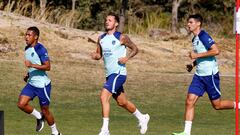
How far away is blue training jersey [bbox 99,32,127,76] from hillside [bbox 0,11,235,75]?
14703mm

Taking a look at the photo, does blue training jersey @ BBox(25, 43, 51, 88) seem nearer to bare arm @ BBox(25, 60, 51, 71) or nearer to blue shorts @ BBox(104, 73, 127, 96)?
bare arm @ BBox(25, 60, 51, 71)

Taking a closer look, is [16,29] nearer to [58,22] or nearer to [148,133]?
[58,22]

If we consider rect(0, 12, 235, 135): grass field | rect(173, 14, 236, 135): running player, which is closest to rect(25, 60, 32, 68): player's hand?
rect(0, 12, 235, 135): grass field

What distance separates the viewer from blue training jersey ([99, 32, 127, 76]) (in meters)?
15.0

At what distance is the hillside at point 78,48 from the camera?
1201 inches

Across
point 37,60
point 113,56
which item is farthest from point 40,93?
point 113,56

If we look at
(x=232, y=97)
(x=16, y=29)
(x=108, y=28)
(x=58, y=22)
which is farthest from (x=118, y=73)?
(x=58, y=22)

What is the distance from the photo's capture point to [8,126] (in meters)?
16.9

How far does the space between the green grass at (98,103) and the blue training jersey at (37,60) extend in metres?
1.03

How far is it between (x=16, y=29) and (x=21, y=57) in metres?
1.92

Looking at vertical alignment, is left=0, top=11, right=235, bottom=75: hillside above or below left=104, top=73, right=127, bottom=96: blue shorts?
below

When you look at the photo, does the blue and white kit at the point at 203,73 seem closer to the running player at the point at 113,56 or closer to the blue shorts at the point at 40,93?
the running player at the point at 113,56

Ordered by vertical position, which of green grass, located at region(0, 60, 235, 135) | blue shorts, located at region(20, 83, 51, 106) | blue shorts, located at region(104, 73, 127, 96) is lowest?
green grass, located at region(0, 60, 235, 135)

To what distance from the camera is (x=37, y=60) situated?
14.9 meters
